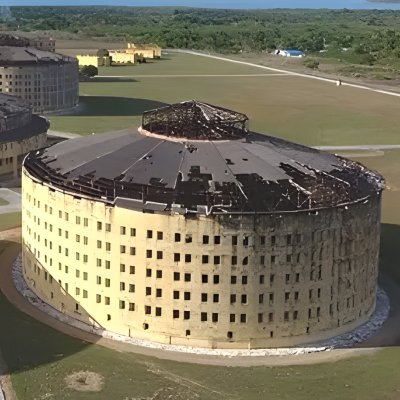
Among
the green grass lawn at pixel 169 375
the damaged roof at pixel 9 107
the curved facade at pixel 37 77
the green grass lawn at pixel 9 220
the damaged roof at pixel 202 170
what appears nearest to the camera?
the green grass lawn at pixel 169 375

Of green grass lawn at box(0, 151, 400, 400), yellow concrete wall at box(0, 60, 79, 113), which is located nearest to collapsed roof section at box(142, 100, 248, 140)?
green grass lawn at box(0, 151, 400, 400)

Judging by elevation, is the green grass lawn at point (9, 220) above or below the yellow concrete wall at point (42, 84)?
below

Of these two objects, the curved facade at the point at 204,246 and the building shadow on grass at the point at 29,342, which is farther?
the curved facade at the point at 204,246

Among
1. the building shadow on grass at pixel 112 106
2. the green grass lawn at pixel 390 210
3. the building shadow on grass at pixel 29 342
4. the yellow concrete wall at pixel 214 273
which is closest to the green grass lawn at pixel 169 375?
the building shadow on grass at pixel 29 342

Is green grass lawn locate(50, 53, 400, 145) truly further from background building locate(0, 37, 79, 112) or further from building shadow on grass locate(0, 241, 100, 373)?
building shadow on grass locate(0, 241, 100, 373)

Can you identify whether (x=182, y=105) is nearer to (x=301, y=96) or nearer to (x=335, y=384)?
(x=335, y=384)

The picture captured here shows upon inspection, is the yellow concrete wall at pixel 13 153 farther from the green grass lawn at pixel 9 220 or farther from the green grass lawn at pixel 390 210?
the green grass lawn at pixel 390 210
